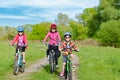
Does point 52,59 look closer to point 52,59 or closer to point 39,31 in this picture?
point 52,59

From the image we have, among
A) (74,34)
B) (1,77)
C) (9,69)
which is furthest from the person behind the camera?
(74,34)

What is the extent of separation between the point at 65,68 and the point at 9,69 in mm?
4121

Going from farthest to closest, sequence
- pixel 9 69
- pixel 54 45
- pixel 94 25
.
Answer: pixel 94 25
pixel 9 69
pixel 54 45

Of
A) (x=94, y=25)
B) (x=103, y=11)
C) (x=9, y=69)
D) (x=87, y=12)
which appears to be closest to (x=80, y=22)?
(x=87, y=12)

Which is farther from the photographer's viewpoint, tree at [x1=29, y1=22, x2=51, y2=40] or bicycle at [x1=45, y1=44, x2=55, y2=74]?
tree at [x1=29, y1=22, x2=51, y2=40]

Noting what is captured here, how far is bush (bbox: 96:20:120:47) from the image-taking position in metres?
58.8

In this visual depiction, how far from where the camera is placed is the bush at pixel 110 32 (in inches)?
2315

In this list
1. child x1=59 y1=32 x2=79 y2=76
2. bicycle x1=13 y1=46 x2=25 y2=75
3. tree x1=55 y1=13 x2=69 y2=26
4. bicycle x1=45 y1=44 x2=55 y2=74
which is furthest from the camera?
tree x1=55 y1=13 x2=69 y2=26

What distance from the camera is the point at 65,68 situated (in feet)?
41.0

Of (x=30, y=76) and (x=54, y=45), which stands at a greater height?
(x=54, y=45)

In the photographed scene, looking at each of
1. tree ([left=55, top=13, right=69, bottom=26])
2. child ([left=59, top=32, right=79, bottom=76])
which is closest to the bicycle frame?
child ([left=59, top=32, right=79, bottom=76])

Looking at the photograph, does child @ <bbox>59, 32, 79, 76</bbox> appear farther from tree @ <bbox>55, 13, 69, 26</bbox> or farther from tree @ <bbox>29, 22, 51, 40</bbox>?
tree @ <bbox>55, 13, 69, 26</bbox>

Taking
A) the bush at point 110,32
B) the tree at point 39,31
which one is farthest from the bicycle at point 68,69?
the tree at point 39,31

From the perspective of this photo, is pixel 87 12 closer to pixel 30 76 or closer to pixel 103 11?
pixel 103 11
